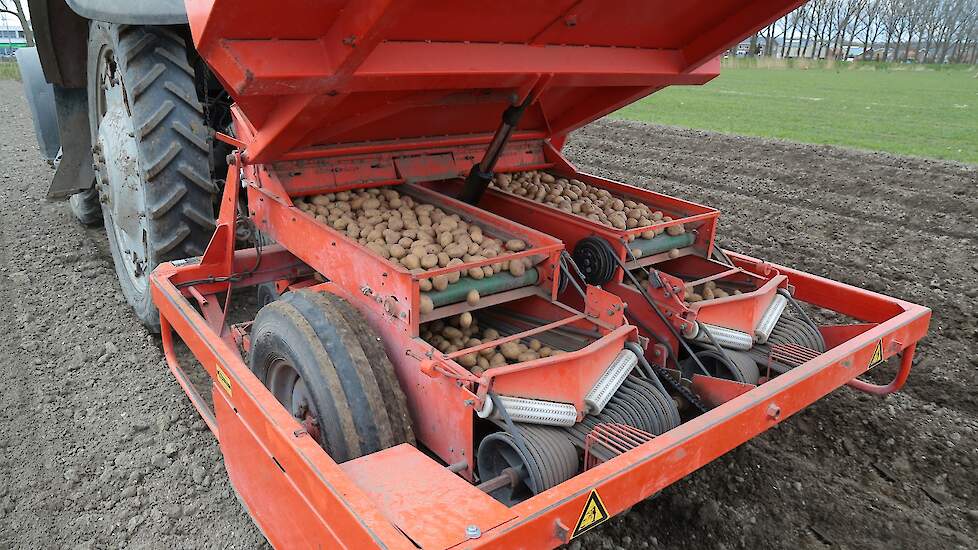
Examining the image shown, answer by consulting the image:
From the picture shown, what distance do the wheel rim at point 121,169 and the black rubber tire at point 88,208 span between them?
1608mm

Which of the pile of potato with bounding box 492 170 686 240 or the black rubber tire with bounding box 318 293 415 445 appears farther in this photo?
the pile of potato with bounding box 492 170 686 240

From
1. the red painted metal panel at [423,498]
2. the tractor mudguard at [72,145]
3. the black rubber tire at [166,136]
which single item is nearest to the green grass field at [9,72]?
the tractor mudguard at [72,145]

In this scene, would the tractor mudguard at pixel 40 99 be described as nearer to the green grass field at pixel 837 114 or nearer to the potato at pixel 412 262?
the potato at pixel 412 262

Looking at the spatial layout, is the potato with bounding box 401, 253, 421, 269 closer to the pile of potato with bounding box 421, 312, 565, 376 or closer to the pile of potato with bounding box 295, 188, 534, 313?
the pile of potato with bounding box 295, 188, 534, 313

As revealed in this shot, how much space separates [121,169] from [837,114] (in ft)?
60.3

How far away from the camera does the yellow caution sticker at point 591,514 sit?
6.06ft

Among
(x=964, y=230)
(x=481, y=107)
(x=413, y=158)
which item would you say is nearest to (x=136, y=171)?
(x=413, y=158)

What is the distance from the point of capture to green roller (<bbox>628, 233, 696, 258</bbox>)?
11.1ft

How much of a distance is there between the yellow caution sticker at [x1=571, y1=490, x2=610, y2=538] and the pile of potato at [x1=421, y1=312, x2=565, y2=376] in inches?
33.4

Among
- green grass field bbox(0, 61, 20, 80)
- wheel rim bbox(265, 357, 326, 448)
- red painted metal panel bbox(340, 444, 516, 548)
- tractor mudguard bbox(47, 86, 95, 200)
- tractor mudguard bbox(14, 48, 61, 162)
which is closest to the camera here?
red painted metal panel bbox(340, 444, 516, 548)

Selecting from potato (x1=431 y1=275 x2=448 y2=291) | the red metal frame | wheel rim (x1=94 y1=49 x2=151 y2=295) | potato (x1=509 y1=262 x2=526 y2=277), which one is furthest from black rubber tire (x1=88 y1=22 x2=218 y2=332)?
potato (x1=509 y1=262 x2=526 y2=277)

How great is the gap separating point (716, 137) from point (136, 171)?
10.1m

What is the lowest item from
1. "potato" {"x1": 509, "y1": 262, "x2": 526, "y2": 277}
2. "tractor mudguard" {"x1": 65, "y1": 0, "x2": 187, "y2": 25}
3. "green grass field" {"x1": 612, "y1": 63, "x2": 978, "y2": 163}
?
"green grass field" {"x1": 612, "y1": 63, "x2": 978, "y2": 163}

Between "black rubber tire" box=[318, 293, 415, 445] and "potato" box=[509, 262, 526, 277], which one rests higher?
"potato" box=[509, 262, 526, 277]
